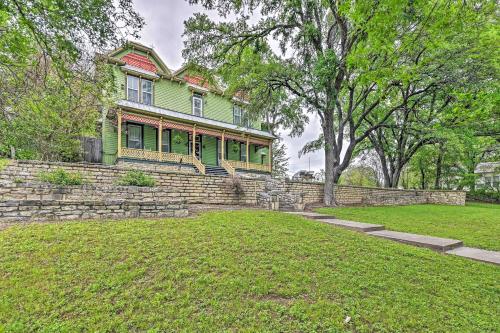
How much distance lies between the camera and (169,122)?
49.7 feet

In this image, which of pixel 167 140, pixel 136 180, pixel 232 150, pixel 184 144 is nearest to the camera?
pixel 136 180

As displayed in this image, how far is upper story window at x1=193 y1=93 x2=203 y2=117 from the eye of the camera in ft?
59.5

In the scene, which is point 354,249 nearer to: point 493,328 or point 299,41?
point 493,328

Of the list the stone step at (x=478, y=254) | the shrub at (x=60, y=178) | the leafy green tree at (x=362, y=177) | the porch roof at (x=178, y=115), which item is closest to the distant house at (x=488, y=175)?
the leafy green tree at (x=362, y=177)

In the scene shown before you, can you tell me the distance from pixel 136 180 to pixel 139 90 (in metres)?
9.61

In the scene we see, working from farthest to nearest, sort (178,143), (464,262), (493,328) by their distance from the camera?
(178,143) < (464,262) < (493,328)

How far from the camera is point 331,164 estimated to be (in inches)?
492

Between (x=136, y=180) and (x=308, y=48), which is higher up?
(x=308, y=48)

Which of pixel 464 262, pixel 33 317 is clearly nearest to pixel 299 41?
pixel 464 262

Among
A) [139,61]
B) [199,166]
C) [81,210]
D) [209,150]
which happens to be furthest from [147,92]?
[81,210]

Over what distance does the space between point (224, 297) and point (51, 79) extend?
315 inches

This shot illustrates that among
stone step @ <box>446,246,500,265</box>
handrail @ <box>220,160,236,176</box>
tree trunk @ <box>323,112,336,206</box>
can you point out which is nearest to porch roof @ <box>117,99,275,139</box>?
handrail @ <box>220,160,236,176</box>

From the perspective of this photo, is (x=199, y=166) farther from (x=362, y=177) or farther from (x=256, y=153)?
(x=362, y=177)

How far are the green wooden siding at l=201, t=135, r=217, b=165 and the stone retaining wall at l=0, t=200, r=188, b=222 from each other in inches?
456
